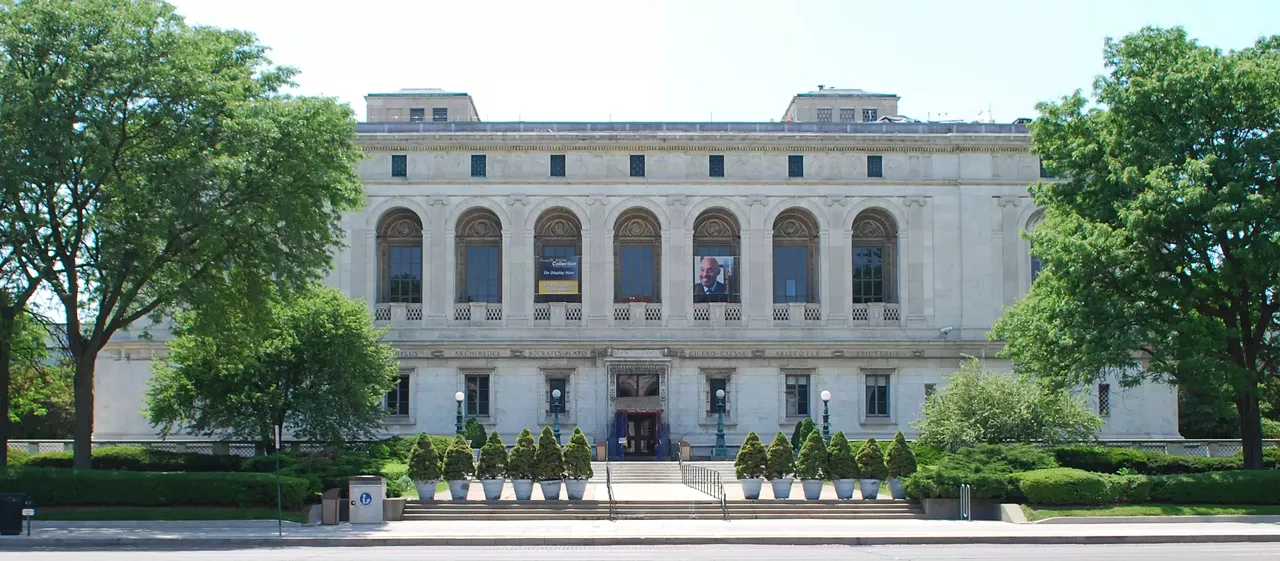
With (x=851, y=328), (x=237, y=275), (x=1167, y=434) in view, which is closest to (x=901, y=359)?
(x=851, y=328)

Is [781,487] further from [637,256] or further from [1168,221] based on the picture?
[637,256]

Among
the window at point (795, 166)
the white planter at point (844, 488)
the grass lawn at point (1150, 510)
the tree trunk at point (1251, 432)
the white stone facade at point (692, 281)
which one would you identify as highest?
the window at point (795, 166)

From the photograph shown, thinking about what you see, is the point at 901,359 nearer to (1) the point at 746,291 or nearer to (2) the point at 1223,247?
(1) the point at 746,291

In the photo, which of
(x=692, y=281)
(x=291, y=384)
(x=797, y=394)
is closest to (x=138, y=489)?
(x=291, y=384)

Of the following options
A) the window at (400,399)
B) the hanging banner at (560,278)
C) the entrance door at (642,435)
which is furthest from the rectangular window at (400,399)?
the entrance door at (642,435)

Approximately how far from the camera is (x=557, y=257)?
209 feet

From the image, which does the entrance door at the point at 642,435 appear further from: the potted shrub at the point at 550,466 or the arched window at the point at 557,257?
the potted shrub at the point at 550,466

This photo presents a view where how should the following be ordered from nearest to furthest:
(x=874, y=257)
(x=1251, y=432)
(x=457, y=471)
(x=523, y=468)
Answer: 1. (x=523, y=468)
2. (x=457, y=471)
3. (x=1251, y=432)
4. (x=874, y=257)

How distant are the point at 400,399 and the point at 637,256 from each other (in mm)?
12861

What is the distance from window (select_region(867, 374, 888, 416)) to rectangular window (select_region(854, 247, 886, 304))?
153 inches

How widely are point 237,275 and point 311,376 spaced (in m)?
10.6

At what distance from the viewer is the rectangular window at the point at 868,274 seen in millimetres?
64250

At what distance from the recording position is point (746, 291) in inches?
2463

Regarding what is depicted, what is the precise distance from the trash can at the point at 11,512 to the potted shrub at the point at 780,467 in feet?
64.2
